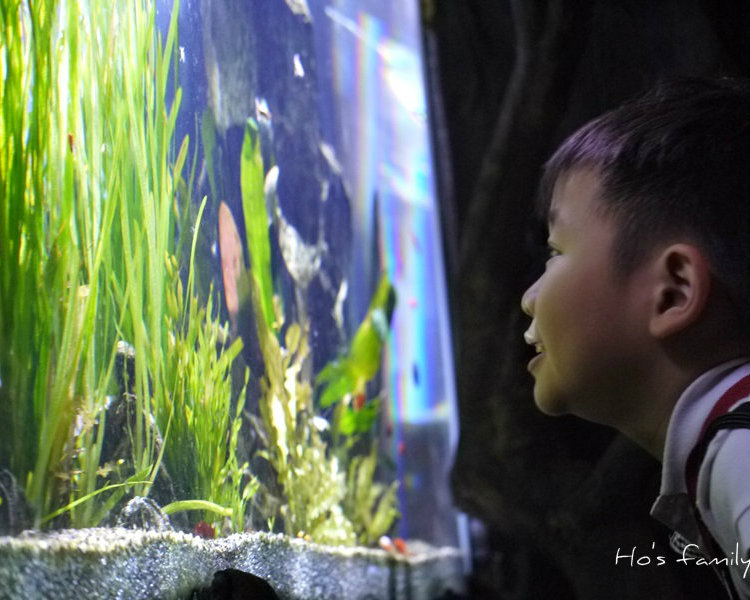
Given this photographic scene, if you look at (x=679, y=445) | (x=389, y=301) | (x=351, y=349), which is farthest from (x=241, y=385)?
(x=389, y=301)

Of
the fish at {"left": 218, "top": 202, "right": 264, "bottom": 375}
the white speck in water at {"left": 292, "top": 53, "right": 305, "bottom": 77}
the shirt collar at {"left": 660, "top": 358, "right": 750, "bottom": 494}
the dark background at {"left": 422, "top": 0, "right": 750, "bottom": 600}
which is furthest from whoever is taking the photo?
the white speck in water at {"left": 292, "top": 53, "right": 305, "bottom": 77}

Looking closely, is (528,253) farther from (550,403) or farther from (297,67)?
(297,67)

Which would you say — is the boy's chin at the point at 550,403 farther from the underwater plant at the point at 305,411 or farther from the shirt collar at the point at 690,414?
the underwater plant at the point at 305,411

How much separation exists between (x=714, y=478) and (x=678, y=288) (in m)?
0.28

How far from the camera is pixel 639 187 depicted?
1.27 meters

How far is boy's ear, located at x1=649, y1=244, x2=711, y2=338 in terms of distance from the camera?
121cm

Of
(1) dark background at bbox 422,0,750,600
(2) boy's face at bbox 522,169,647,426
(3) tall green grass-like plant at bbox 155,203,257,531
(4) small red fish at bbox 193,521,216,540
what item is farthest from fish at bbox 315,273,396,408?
(2) boy's face at bbox 522,169,647,426

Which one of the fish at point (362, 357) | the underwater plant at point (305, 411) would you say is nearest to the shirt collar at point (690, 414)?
the underwater plant at point (305, 411)

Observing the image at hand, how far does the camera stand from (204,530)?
1.44 meters

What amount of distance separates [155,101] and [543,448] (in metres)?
1.24

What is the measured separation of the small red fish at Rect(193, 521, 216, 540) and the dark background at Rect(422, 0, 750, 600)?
68 cm

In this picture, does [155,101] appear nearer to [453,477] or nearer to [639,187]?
[639,187]

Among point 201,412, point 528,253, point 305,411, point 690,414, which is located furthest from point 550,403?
point 305,411

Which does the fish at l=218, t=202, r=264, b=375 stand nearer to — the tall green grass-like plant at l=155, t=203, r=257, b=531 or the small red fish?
the tall green grass-like plant at l=155, t=203, r=257, b=531
